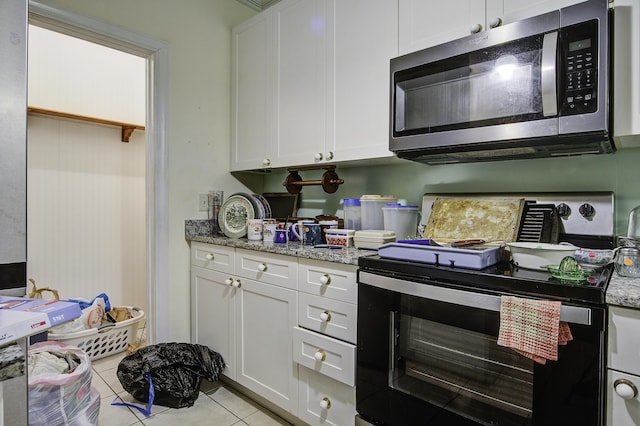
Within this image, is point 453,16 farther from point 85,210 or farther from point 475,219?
point 85,210

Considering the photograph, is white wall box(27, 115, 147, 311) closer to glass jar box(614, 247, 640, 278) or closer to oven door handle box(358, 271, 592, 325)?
oven door handle box(358, 271, 592, 325)

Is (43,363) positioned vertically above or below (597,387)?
below

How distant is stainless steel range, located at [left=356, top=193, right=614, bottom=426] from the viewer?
90cm

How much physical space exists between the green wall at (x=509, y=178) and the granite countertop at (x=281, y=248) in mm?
480

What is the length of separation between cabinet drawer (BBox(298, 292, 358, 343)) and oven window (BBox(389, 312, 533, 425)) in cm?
20

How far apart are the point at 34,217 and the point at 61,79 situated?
3.47ft

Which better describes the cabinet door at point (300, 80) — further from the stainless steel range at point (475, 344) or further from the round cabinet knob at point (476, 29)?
the stainless steel range at point (475, 344)

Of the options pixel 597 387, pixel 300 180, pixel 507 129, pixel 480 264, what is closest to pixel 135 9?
pixel 300 180

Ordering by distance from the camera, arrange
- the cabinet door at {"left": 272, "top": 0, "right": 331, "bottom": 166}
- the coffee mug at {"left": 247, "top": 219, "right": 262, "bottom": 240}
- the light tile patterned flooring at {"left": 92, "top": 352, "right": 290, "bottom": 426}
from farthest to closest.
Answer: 1. the coffee mug at {"left": 247, "top": 219, "right": 262, "bottom": 240}
2. the cabinet door at {"left": 272, "top": 0, "right": 331, "bottom": 166}
3. the light tile patterned flooring at {"left": 92, "top": 352, "right": 290, "bottom": 426}

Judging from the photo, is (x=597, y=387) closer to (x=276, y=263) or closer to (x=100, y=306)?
(x=276, y=263)

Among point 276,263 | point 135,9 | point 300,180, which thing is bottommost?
point 276,263

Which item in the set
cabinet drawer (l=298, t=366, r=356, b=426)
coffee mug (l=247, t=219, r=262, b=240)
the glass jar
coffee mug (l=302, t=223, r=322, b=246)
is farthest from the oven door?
coffee mug (l=247, t=219, r=262, b=240)

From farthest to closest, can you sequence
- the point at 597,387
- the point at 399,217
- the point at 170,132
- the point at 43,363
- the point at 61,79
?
the point at 61,79 → the point at 170,132 → the point at 399,217 → the point at 43,363 → the point at 597,387

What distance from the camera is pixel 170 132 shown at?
88.8 inches
